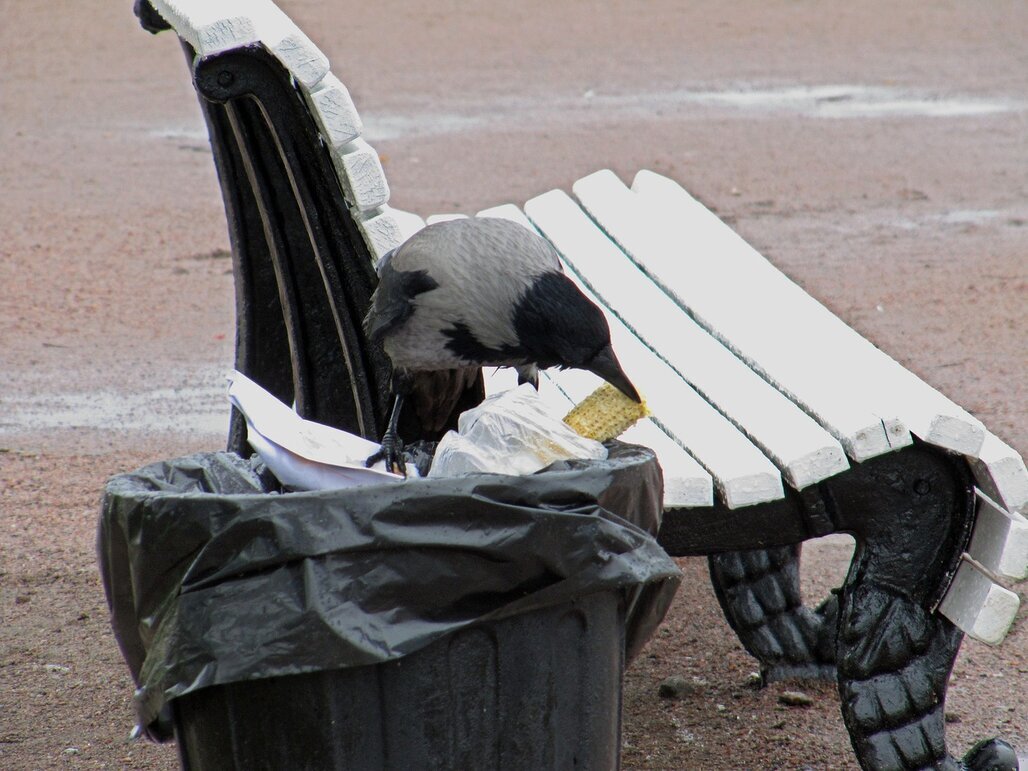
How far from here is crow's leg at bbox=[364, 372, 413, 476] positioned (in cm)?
287

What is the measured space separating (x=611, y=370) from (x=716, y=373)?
62cm

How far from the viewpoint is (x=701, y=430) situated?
2979mm

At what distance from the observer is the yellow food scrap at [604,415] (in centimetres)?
252

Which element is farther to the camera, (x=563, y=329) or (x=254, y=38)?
(x=254, y=38)

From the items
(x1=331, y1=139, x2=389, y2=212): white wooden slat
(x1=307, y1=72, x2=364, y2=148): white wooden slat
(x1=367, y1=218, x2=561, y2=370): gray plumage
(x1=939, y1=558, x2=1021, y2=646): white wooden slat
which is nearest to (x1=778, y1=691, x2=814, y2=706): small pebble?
(x1=939, y1=558, x2=1021, y2=646): white wooden slat

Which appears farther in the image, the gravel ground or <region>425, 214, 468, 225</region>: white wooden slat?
the gravel ground

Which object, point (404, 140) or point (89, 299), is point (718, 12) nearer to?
point (404, 140)

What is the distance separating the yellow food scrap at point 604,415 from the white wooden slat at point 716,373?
0.37 metres

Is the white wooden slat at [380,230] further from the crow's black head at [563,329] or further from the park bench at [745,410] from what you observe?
the crow's black head at [563,329]

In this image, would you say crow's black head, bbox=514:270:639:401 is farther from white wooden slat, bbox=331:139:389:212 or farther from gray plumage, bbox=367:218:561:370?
white wooden slat, bbox=331:139:389:212

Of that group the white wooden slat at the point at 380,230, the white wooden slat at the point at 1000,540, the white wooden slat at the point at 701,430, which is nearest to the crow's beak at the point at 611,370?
the white wooden slat at the point at 701,430

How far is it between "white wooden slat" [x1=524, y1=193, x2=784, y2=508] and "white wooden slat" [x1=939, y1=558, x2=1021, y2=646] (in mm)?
484

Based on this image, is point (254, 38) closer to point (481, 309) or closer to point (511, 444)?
point (481, 309)

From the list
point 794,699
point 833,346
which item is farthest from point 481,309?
point 794,699
